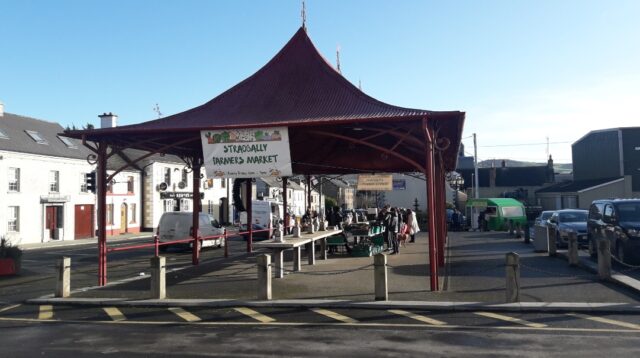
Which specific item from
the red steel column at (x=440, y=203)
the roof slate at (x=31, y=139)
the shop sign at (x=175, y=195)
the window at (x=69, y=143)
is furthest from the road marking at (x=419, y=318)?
the shop sign at (x=175, y=195)

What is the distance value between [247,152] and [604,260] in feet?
29.8

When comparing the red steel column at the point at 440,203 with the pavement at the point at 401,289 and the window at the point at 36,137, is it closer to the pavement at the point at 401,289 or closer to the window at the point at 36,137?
the pavement at the point at 401,289

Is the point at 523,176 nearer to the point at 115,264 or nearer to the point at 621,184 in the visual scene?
the point at 621,184

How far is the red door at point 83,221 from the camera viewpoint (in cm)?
3741

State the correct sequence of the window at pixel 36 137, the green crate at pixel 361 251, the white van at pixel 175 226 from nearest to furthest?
the green crate at pixel 361 251 < the white van at pixel 175 226 < the window at pixel 36 137

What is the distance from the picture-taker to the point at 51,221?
1384 inches

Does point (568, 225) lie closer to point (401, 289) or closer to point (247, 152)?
point (401, 289)

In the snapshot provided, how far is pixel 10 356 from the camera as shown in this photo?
23.4 feet

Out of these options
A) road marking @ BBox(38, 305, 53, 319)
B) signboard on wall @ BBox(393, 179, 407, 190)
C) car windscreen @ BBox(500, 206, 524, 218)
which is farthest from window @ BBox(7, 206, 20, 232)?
signboard on wall @ BBox(393, 179, 407, 190)

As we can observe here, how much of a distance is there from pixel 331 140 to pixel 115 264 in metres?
8.86

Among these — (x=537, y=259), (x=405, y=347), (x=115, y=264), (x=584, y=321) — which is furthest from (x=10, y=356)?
(x=537, y=259)

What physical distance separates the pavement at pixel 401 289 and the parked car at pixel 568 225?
4.03 meters

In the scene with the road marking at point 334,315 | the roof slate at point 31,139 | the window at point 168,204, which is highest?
the roof slate at point 31,139

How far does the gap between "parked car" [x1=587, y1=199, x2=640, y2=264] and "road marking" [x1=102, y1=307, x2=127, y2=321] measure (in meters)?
12.4
